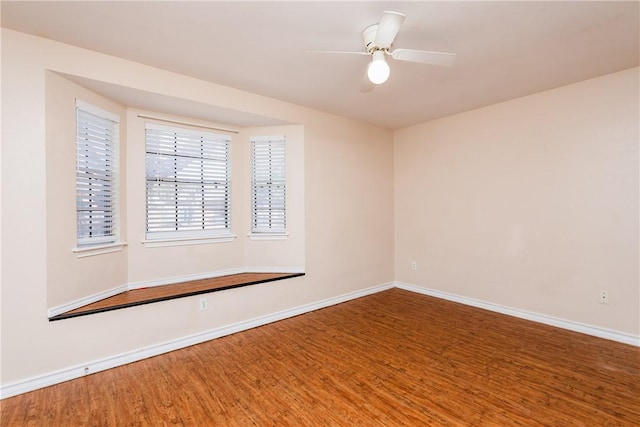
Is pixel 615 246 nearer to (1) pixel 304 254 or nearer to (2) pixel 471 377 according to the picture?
(2) pixel 471 377

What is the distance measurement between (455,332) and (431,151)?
262cm

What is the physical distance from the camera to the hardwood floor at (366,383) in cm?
194

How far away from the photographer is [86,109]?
2670 millimetres

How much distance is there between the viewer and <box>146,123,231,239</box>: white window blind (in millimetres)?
3373

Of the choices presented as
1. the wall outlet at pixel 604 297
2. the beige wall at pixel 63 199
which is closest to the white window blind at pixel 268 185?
the beige wall at pixel 63 199

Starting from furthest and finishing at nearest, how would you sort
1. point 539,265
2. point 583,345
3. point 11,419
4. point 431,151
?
point 431,151
point 539,265
point 583,345
point 11,419

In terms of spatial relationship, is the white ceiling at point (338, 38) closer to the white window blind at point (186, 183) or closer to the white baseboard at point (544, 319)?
the white window blind at point (186, 183)

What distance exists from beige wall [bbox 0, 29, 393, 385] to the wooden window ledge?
0.07m

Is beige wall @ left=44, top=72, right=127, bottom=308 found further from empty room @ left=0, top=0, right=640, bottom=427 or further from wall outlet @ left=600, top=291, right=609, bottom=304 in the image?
wall outlet @ left=600, top=291, right=609, bottom=304

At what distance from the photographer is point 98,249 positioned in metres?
2.80

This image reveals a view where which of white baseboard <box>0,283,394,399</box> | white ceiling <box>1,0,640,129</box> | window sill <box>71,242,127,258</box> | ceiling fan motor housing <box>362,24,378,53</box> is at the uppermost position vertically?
white ceiling <box>1,0,640,129</box>

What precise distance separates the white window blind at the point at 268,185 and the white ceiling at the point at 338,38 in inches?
32.8

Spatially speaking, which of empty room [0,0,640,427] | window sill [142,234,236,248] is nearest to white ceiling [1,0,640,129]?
empty room [0,0,640,427]

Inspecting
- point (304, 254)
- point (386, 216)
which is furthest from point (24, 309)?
point (386, 216)
